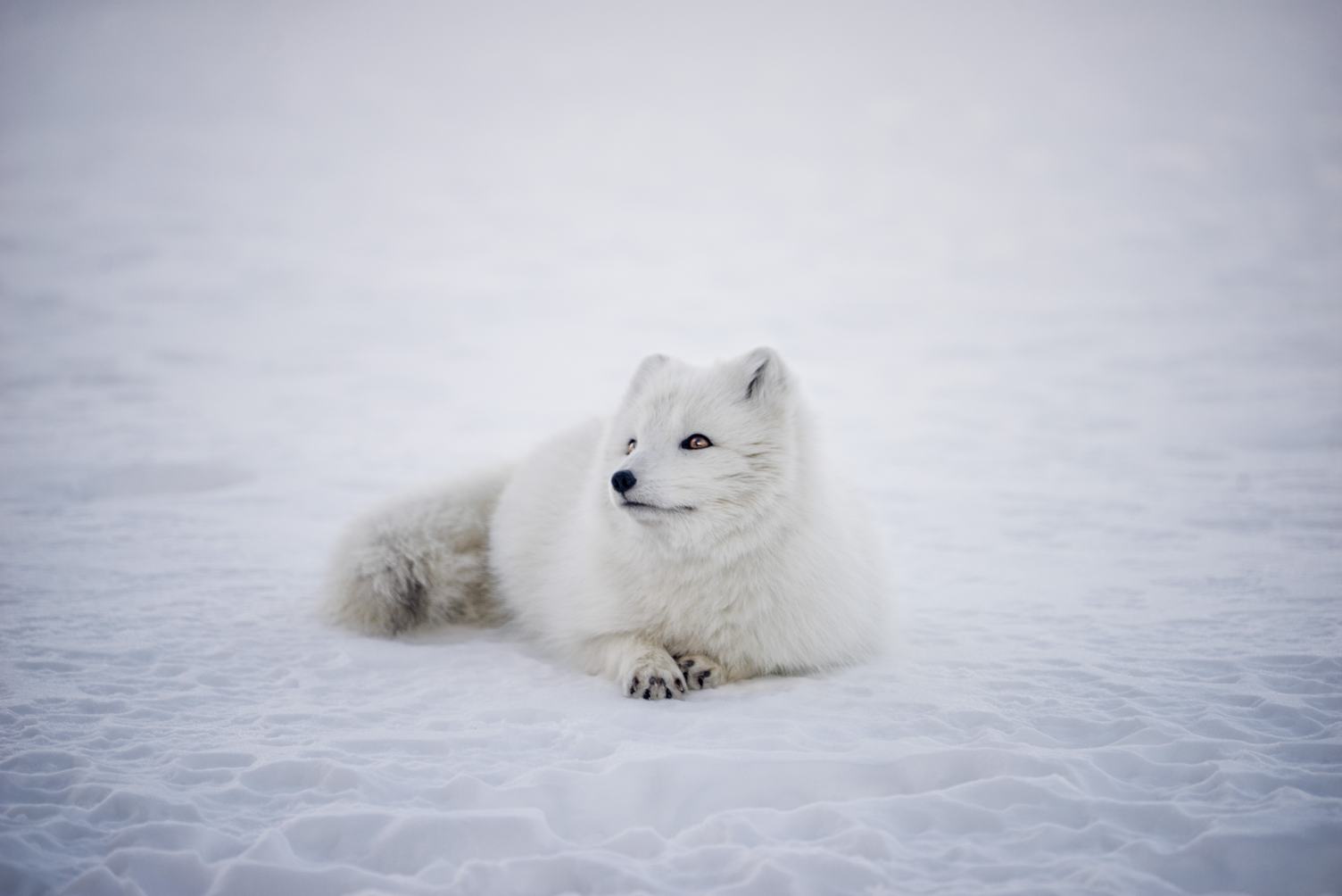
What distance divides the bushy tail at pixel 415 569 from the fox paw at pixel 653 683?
128 centimetres

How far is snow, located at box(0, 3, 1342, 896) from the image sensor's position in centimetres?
222

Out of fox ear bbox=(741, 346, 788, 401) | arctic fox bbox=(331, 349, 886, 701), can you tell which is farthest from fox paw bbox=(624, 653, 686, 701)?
fox ear bbox=(741, 346, 788, 401)

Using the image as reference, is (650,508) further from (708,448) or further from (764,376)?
(764,376)

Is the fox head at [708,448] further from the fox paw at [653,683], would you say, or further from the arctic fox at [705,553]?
the fox paw at [653,683]

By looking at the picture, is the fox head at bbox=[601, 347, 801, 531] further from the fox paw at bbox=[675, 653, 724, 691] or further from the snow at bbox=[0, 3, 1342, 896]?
the snow at bbox=[0, 3, 1342, 896]

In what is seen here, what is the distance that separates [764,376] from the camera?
3377mm

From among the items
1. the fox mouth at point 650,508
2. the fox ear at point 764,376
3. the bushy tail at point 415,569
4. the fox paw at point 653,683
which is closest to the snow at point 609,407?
the fox paw at point 653,683

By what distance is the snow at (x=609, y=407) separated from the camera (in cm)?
222

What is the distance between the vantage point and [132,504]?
19.8ft

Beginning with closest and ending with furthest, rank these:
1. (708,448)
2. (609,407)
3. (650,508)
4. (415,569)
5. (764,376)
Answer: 1. (650,508)
2. (708,448)
3. (764,376)
4. (415,569)
5. (609,407)

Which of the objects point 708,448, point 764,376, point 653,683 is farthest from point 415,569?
point 764,376

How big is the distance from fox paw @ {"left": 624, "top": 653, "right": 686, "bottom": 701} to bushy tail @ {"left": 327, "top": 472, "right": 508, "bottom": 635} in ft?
4.19

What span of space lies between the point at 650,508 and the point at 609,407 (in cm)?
724

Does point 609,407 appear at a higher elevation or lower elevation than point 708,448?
higher
